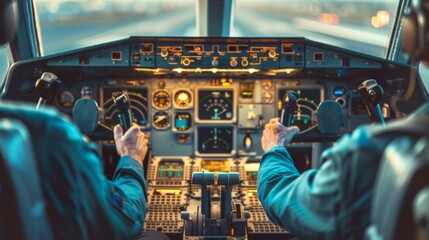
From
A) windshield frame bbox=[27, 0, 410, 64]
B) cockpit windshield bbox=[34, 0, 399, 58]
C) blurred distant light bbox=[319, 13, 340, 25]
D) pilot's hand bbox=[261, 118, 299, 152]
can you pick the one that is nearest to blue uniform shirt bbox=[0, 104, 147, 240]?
pilot's hand bbox=[261, 118, 299, 152]

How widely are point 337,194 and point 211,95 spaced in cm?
301

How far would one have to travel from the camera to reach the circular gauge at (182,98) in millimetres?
4488

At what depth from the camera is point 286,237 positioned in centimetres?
364

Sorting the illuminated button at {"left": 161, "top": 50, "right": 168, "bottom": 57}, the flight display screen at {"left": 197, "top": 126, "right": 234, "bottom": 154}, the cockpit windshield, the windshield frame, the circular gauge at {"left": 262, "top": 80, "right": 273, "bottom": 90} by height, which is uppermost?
the cockpit windshield

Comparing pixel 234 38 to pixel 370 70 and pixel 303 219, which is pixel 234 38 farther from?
pixel 303 219

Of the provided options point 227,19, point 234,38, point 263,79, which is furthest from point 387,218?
point 227,19

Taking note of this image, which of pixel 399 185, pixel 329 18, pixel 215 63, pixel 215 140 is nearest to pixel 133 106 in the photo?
pixel 215 140

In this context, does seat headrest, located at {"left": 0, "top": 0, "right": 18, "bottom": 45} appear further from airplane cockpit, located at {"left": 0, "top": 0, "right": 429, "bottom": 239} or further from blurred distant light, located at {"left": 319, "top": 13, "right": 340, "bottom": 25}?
blurred distant light, located at {"left": 319, "top": 13, "right": 340, "bottom": 25}

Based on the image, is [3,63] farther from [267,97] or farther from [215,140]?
[267,97]

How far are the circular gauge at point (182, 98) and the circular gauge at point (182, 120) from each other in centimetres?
8

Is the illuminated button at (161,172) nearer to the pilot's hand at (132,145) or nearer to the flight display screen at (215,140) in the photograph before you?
the flight display screen at (215,140)

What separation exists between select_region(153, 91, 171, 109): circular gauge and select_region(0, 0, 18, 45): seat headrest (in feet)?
9.99

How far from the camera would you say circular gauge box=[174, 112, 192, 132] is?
4527 millimetres

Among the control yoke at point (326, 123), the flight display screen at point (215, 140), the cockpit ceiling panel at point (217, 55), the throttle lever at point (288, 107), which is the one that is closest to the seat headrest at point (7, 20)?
the control yoke at point (326, 123)
